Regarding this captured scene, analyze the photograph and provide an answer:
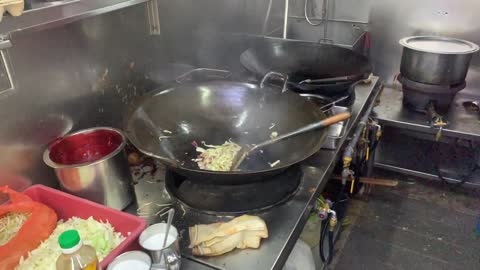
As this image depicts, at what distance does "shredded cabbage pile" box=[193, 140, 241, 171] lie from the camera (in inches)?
47.9

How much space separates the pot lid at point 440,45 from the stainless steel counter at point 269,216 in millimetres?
1066

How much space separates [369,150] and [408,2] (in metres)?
1.12

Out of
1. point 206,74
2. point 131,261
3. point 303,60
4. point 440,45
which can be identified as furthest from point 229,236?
point 440,45

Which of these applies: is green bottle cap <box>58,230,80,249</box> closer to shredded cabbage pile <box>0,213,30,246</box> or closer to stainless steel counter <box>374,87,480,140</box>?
shredded cabbage pile <box>0,213,30,246</box>

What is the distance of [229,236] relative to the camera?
1.02m

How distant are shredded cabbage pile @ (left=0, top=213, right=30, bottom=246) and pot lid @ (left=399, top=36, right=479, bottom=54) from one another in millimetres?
2061

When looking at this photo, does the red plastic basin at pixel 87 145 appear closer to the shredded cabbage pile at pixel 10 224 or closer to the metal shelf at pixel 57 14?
the shredded cabbage pile at pixel 10 224

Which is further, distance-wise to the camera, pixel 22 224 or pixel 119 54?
pixel 119 54

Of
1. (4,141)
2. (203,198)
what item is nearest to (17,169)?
(4,141)

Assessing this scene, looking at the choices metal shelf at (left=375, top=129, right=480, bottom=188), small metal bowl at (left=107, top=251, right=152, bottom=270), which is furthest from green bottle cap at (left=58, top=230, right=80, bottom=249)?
metal shelf at (left=375, top=129, right=480, bottom=188)

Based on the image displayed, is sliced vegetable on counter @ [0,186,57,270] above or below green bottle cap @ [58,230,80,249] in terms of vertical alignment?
below

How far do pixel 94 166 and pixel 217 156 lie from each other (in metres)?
Answer: 0.39

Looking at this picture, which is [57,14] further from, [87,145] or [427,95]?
[427,95]

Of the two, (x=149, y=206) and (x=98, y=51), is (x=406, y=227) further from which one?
(x=98, y=51)
